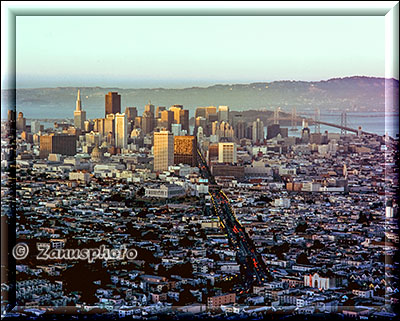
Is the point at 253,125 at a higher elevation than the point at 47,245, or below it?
higher

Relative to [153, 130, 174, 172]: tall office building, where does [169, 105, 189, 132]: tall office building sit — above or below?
above

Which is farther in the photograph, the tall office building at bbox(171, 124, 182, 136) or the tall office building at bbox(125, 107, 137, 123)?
the tall office building at bbox(171, 124, 182, 136)

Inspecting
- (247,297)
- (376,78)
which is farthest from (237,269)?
(376,78)

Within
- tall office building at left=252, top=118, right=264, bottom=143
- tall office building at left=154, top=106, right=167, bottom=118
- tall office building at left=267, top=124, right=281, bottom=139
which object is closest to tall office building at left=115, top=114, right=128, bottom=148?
tall office building at left=154, top=106, right=167, bottom=118

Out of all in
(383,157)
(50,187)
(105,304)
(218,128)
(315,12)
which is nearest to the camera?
(315,12)

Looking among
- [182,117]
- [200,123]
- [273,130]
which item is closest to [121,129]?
[182,117]

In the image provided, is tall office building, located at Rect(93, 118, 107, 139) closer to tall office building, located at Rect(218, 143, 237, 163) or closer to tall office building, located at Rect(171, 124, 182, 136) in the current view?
tall office building, located at Rect(171, 124, 182, 136)

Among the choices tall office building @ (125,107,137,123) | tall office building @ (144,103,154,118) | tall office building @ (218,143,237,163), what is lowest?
tall office building @ (218,143,237,163)

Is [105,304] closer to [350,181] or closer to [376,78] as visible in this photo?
[376,78]
